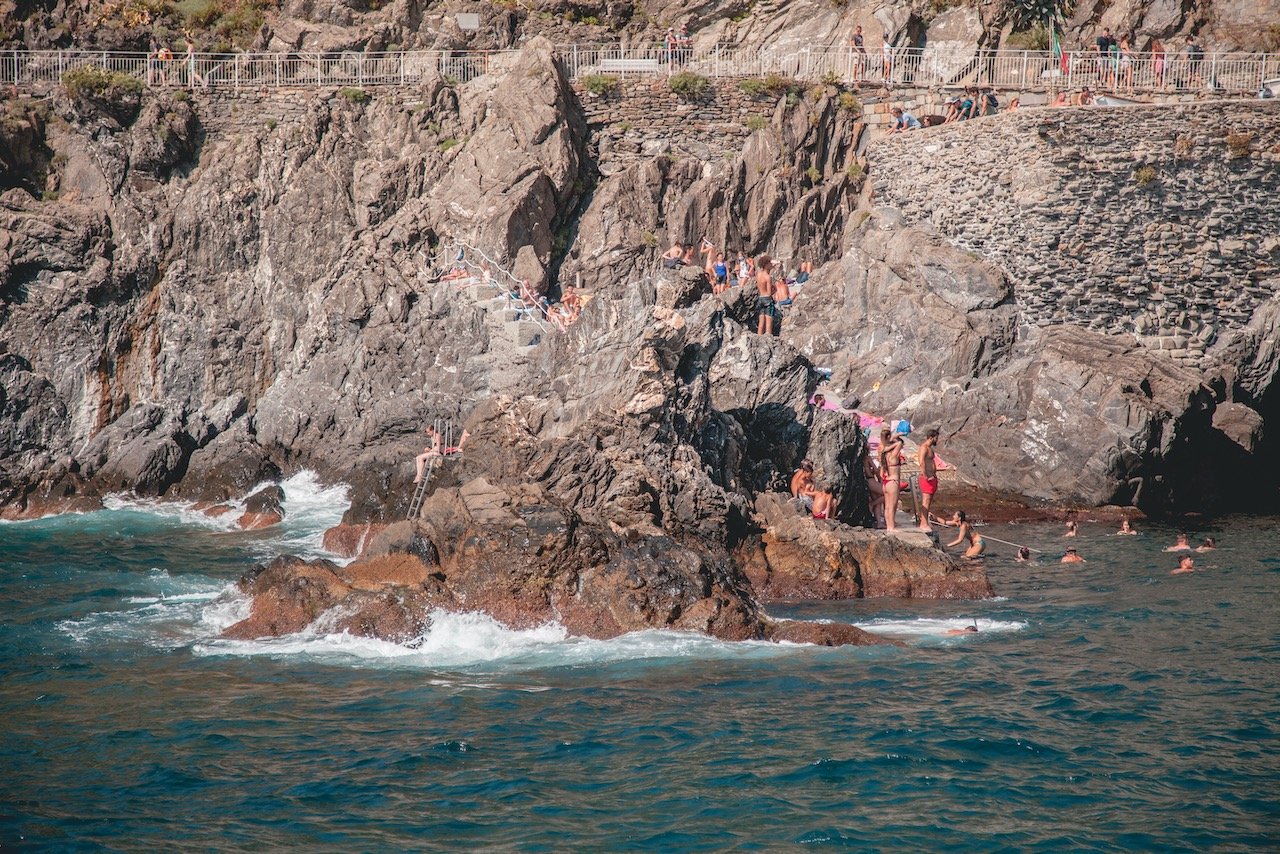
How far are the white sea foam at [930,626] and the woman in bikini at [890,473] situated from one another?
12.4 ft

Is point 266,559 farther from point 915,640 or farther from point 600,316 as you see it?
point 915,640

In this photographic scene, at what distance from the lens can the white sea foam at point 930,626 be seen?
551 inches

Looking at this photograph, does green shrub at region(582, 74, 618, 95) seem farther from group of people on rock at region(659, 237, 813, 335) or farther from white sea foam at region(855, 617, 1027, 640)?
white sea foam at region(855, 617, 1027, 640)

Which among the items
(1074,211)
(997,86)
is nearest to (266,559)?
(1074,211)

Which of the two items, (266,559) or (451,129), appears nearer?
(266,559)

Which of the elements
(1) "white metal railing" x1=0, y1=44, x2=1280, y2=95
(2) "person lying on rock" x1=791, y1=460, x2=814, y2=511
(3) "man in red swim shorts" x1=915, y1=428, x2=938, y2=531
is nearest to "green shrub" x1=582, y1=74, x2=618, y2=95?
(1) "white metal railing" x1=0, y1=44, x2=1280, y2=95

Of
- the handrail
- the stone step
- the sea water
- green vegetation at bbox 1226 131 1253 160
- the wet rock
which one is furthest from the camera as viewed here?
the handrail

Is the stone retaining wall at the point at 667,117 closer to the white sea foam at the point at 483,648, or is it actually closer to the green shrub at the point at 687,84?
the green shrub at the point at 687,84

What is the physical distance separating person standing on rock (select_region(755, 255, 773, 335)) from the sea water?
9718 millimetres

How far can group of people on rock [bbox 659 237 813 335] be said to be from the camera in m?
24.7

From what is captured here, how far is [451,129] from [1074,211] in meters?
14.5

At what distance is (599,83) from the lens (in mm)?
28781

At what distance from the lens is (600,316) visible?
802 inches

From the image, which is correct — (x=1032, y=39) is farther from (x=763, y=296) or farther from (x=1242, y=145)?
(x=763, y=296)
